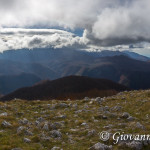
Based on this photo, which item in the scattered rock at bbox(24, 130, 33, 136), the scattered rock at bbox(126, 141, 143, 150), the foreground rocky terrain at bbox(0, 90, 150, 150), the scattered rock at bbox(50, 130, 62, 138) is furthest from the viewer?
the scattered rock at bbox(24, 130, 33, 136)

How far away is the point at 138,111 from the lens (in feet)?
71.3

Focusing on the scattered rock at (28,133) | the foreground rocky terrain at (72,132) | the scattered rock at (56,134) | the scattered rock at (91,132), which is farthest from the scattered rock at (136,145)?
the scattered rock at (28,133)

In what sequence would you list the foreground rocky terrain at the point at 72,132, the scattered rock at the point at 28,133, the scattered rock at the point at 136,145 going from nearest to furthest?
the scattered rock at the point at 136,145 < the foreground rocky terrain at the point at 72,132 < the scattered rock at the point at 28,133

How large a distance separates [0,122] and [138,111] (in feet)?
45.5

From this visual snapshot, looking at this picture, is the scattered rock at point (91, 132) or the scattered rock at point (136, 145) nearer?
the scattered rock at point (136, 145)

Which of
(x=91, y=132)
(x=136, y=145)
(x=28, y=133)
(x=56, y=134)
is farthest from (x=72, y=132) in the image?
(x=136, y=145)

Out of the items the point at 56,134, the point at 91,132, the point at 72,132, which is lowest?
the point at 72,132

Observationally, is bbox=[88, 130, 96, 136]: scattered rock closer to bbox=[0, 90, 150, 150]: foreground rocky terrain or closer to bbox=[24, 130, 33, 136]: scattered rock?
bbox=[0, 90, 150, 150]: foreground rocky terrain

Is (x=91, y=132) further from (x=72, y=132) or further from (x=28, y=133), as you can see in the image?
(x=28, y=133)

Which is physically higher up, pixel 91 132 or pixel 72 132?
pixel 91 132

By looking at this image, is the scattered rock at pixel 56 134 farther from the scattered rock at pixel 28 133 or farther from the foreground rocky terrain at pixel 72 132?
the scattered rock at pixel 28 133

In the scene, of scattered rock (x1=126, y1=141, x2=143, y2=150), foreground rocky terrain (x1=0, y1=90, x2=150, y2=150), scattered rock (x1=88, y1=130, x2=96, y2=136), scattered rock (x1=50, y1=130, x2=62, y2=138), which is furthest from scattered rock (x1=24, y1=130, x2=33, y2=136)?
scattered rock (x1=126, y1=141, x2=143, y2=150)

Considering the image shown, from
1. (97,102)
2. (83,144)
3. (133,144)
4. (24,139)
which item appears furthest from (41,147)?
(97,102)

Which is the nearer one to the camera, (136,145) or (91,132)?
(136,145)
